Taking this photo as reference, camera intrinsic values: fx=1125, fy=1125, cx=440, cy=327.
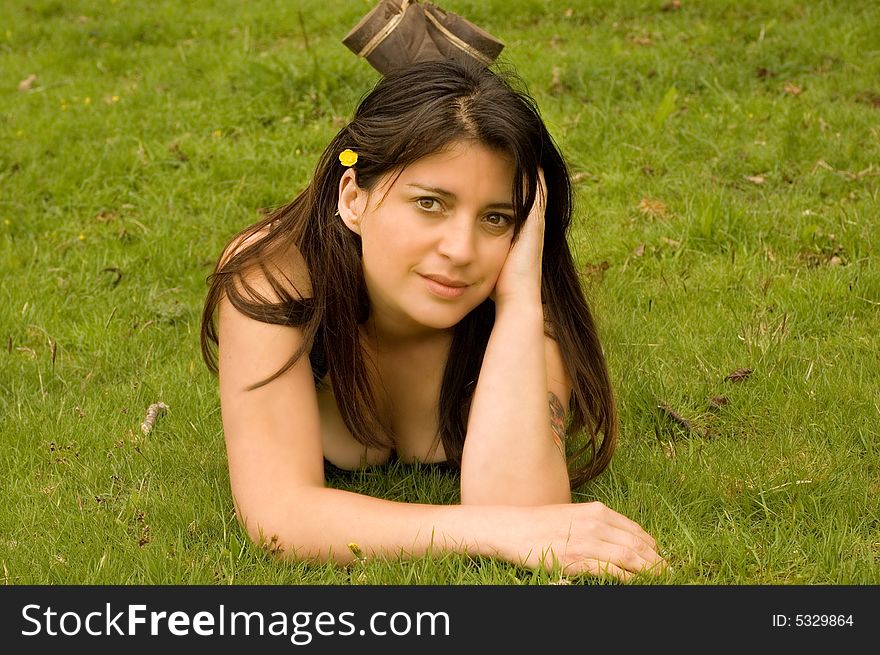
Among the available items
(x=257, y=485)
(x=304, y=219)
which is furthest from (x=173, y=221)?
(x=257, y=485)

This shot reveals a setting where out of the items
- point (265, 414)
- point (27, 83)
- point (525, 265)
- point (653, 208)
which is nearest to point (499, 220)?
point (525, 265)

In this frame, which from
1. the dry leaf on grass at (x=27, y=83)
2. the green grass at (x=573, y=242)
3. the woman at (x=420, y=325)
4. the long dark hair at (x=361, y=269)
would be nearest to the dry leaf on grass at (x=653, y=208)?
the green grass at (x=573, y=242)

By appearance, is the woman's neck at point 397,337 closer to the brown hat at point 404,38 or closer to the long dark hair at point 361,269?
the long dark hair at point 361,269

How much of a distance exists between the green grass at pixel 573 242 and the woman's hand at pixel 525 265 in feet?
2.23

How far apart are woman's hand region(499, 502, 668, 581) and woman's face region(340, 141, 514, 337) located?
0.61 meters

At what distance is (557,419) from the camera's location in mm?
3377

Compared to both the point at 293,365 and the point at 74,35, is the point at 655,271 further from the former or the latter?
the point at 74,35

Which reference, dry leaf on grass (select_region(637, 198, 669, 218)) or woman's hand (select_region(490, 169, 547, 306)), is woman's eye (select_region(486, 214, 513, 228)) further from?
dry leaf on grass (select_region(637, 198, 669, 218))

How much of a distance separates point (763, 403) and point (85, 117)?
4882mm

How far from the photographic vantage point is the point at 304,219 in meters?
3.31

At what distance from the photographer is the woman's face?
2957 millimetres

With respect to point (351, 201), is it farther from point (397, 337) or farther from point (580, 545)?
point (580, 545)

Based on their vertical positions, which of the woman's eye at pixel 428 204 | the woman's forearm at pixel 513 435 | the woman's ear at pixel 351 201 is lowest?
the woman's forearm at pixel 513 435

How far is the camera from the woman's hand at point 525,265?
10.6ft
